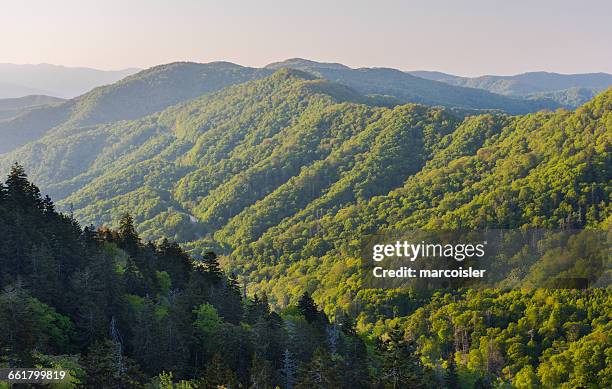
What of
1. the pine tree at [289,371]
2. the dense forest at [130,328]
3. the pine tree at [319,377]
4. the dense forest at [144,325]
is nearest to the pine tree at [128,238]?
the dense forest at [144,325]

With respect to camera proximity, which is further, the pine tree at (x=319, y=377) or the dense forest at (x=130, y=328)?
the pine tree at (x=319, y=377)

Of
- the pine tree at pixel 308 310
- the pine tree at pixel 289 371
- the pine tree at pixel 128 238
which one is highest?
the pine tree at pixel 128 238

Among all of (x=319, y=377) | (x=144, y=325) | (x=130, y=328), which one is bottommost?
(x=319, y=377)

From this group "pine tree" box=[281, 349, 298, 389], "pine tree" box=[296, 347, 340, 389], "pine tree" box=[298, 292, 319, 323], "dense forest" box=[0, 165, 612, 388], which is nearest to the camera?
"dense forest" box=[0, 165, 612, 388]

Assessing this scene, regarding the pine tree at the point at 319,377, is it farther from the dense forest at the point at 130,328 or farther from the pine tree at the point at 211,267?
the pine tree at the point at 211,267

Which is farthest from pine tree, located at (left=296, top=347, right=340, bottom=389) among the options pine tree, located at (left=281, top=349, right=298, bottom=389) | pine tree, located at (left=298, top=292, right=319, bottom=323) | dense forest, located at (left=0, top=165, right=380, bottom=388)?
pine tree, located at (left=298, top=292, right=319, bottom=323)

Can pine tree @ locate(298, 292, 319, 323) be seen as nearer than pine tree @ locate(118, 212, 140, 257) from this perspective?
No

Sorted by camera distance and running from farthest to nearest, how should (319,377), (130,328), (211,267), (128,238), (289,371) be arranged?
(211,267) < (128,238) < (130,328) < (289,371) < (319,377)

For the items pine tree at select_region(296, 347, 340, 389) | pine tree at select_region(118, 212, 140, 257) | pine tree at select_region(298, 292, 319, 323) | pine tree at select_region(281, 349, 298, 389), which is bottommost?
pine tree at select_region(298, 292, 319, 323)

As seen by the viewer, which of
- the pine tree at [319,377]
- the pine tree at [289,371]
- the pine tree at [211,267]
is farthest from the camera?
the pine tree at [211,267]

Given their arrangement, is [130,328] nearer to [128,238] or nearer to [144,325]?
[144,325]

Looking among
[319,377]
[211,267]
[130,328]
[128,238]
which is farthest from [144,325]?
[211,267]

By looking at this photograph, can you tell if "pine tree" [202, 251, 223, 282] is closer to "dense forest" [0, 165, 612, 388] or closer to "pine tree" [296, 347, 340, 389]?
"dense forest" [0, 165, 612, 388]

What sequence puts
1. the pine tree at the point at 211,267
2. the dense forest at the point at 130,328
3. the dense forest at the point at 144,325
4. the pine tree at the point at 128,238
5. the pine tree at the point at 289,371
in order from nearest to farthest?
the dense forest at the point at 130,328, the dense forest at the point at 144,325, the pine tree at the point at 289,371, the pine tree at the point at 128,238, the pine tree at the point at 211,267
